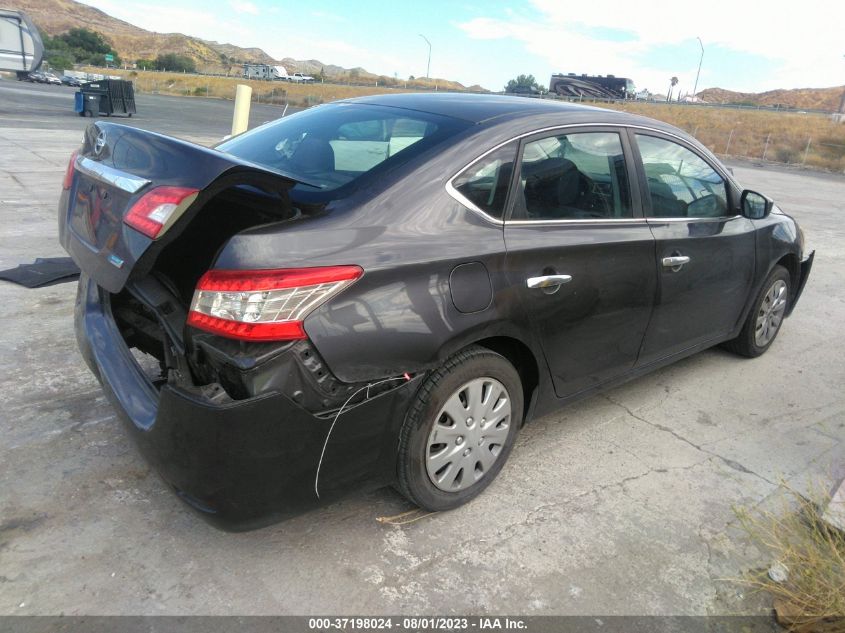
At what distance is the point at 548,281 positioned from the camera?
9.06ft

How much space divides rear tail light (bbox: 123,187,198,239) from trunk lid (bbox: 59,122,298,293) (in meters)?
0.02

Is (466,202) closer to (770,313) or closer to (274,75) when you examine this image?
(770,313)

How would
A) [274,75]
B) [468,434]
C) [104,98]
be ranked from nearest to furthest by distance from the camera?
[468,434]
[104,98]
[274,75]

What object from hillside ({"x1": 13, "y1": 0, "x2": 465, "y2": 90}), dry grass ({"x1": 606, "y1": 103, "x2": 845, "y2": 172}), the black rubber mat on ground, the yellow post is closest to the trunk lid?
the black rubber mat on ground

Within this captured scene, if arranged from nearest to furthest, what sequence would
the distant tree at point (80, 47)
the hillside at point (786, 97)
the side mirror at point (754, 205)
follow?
the side mirror at point (754, 205), the distant tree at point (80, 47), the hillside at point (786, 97)

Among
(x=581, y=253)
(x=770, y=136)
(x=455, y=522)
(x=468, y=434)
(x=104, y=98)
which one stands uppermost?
(x=770, y=136)

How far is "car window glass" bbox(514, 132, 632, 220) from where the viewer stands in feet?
9.22

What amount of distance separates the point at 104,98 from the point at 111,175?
24.6 m

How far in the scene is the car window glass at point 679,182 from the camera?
135 inches

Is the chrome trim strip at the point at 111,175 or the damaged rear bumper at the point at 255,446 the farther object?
the chrome trim strip at the point at 111,175

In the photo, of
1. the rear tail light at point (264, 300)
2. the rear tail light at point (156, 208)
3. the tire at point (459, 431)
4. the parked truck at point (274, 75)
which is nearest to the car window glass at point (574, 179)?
the tire at point (459, 431)

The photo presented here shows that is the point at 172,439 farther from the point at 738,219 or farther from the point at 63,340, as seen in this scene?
the point at 738,219

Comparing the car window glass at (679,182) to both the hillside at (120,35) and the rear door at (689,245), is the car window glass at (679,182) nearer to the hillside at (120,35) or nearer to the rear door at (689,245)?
the rear door at (689,245)

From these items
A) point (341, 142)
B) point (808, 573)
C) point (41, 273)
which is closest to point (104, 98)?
point (41, 273)
